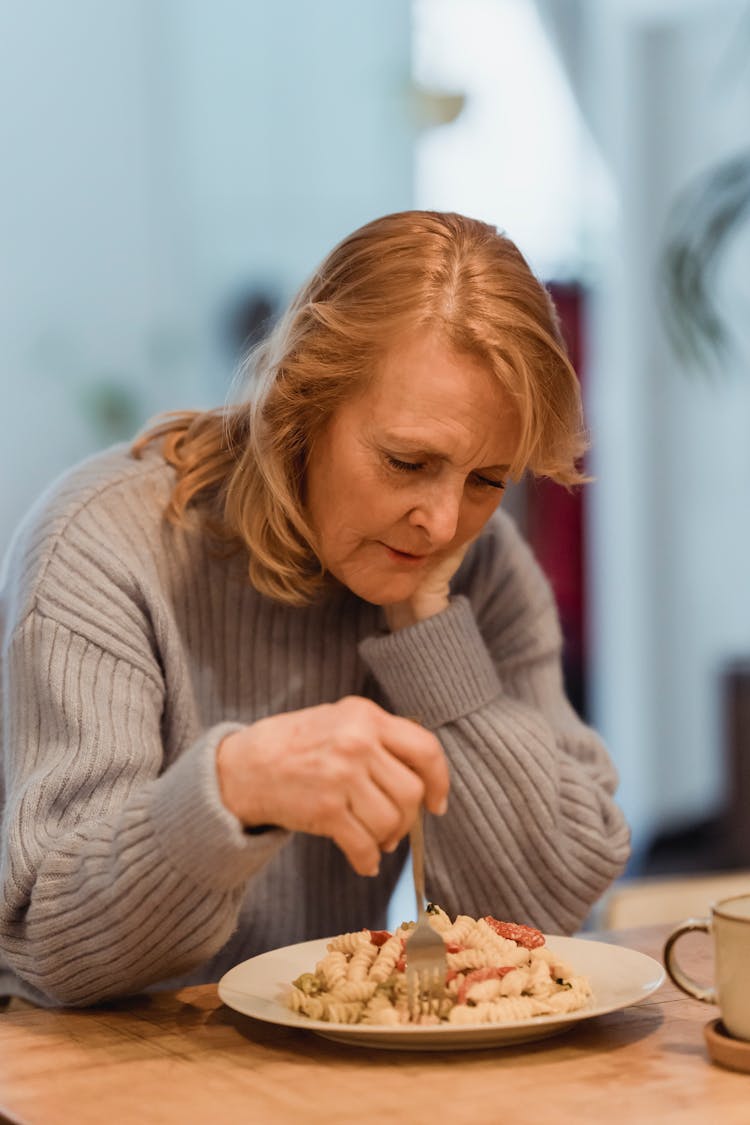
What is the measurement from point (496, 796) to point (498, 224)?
218 centimetres

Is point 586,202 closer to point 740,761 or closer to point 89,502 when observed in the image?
point 740,761

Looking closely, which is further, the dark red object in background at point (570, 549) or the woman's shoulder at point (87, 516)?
the dark red object in background at point (570, 549)

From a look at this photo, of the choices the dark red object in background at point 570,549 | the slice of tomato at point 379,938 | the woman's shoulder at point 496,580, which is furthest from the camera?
the dark red object in background at point 570,549

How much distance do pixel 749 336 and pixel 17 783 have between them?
421cm

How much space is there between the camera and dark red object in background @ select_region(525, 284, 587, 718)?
490 centimetres

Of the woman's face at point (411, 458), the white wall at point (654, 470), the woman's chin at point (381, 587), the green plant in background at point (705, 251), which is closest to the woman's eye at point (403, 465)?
the woman's face at point (411, 458)

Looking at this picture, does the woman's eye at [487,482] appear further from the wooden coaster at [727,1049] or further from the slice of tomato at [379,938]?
the wooden coaster at [727,1049]

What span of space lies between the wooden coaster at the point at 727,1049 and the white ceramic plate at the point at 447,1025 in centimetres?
6

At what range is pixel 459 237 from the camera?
4.59ft

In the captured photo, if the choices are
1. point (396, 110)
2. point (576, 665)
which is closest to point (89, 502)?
point (396, 110)

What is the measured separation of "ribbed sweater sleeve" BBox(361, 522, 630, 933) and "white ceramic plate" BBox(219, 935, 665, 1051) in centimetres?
21

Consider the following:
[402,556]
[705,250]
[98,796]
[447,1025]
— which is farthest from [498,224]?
[447,1025]

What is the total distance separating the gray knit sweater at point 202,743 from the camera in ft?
3.78

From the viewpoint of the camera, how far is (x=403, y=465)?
4.36ft
